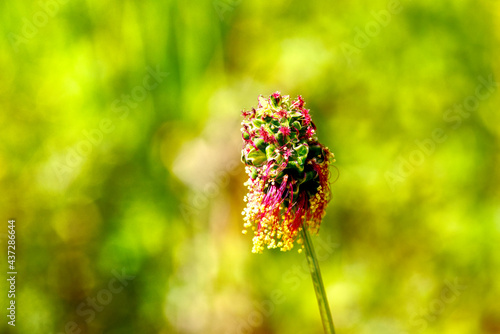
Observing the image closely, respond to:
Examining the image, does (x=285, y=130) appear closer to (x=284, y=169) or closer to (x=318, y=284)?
(x=284, y=169)

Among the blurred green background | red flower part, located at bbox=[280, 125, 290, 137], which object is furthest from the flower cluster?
the blurred green background

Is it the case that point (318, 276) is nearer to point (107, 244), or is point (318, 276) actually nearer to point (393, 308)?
point (393, 308)

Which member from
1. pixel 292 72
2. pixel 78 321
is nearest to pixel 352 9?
pixel 292 72

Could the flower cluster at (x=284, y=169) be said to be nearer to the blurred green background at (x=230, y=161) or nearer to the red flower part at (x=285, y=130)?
the red flower part at (x=285, y=130)

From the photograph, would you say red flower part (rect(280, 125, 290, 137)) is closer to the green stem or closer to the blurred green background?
the green stem

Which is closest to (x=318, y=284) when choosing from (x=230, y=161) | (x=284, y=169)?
(x=284, y=169)

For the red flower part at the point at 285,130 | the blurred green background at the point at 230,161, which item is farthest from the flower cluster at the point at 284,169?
the blurred green background at the point at 230,161
